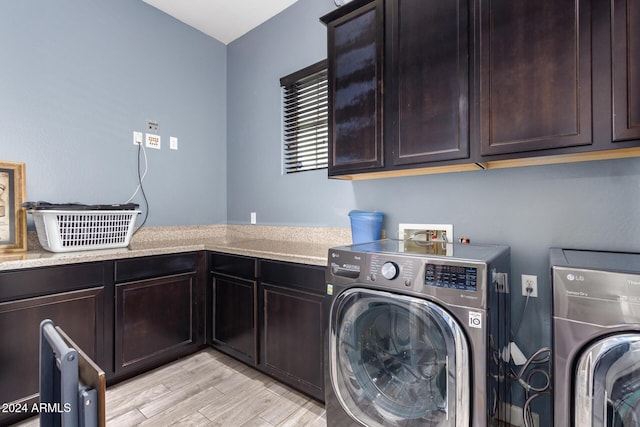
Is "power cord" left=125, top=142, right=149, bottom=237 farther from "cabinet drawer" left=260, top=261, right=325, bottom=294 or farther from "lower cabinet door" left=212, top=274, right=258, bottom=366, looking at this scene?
"cabinet drawer" left=260, top=261, right=325, bottom=294

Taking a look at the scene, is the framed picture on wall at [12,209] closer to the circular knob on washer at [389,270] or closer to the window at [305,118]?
the window at [305,118]

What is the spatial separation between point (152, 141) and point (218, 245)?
1185 mm

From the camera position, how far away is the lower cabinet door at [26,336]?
1580mm

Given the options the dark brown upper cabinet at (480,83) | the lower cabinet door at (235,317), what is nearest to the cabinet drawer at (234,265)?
the lower cabinet door at (235,317)

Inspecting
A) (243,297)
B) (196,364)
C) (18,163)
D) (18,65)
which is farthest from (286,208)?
(18,65)

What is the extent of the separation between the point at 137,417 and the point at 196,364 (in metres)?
0.60

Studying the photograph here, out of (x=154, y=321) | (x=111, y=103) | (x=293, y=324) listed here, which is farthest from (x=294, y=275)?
(x=111, y=103)

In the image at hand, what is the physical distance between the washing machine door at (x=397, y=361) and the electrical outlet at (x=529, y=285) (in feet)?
2.31

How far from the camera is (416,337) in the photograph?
4.03 feet

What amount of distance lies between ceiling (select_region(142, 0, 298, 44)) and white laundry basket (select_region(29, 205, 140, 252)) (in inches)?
74.3

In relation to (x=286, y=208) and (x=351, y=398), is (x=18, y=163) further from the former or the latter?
(x=351, y=398)

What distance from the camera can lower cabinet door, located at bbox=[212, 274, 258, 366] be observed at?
2102 mm

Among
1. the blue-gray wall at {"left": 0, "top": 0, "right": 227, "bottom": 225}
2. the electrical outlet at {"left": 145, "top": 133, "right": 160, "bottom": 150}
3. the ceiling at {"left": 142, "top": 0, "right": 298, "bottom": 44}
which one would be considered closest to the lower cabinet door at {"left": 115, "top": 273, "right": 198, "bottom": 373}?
the blue-gray wall at {"left": 0, "top": 0, "right": 227, "bottom": 225}

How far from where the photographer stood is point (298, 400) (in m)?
1.87
